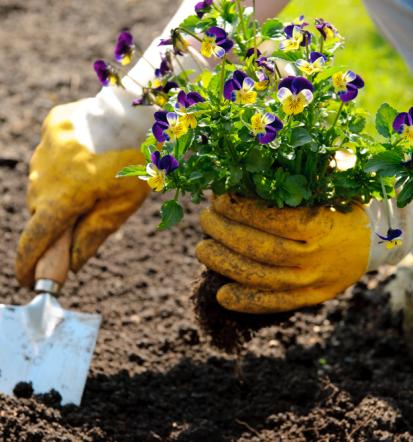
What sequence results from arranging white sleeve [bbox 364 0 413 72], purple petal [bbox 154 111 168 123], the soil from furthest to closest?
white sleeve [bbox 364 0 413 72] → the soil → purple petal [bbox 154 111 168 123]

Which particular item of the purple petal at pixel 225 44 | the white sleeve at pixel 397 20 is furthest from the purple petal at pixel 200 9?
the white sleeve at pixel 397 20

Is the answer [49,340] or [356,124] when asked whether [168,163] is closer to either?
[356,124]

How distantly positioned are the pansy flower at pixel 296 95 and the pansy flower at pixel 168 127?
0.24 meters

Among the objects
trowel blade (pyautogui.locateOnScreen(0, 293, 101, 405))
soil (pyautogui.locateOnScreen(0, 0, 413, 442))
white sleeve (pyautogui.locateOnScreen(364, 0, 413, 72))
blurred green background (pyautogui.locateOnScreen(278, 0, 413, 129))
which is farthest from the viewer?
blurred green background (pyautogui.locateOnScreen(278, 0, 413, 129))

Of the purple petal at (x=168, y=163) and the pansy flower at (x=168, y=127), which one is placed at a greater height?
the pansy flower at (x=168, y=127)

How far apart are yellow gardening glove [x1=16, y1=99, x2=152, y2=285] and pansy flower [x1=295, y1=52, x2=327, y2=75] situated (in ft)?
2.69

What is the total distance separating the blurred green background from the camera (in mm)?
4746

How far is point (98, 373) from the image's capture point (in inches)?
117

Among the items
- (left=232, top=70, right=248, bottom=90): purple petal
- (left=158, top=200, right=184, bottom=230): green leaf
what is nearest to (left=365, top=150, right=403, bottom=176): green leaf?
(left=232, top=70, right=248, bottom=90): purple petal

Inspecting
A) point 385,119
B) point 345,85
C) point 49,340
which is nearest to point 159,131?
point 345,85

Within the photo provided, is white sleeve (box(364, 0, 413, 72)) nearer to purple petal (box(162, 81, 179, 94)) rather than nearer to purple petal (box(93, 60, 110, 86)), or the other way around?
purple petal (box(162, 81, 179, 94))

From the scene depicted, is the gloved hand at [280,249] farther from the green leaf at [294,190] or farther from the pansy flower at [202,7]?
the pansy flower at [202,7]

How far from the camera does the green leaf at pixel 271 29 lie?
2.47 meters

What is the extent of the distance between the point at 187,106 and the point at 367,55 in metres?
3.09
